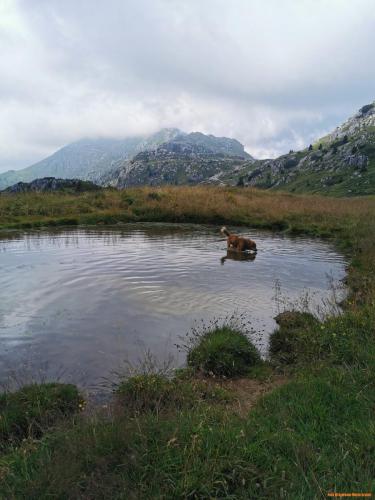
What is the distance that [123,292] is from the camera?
1220 cm

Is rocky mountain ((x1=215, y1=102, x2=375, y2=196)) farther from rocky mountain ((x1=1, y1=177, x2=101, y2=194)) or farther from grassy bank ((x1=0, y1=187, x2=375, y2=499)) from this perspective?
grassy bank ((x1=0, y1=187, x2=375, y2=499))

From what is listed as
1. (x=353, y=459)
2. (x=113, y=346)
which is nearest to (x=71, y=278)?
(x=113, y=346)

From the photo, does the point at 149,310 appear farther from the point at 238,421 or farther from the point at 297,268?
the point at 297,268

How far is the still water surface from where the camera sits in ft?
26.1

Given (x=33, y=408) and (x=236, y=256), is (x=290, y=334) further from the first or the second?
(x=236, y=256)

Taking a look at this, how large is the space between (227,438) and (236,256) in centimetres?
1467

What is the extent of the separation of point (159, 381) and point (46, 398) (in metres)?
1.72

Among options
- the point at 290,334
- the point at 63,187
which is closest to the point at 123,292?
the point at 290,334

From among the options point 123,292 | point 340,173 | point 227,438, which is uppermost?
point 340,173

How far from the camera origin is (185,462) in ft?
11.9

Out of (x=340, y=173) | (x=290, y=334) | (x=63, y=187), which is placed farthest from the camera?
(x=340, y=173)

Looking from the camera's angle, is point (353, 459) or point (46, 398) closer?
point (353, 459)

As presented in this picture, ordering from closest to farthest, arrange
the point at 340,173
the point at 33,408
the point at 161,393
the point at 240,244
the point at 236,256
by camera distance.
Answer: the point at 33,408, the point at 161,393, the point at 236,256, the point at 240,244, the point at 340,173

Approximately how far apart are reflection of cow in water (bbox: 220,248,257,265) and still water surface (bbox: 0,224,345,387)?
8.8 inches
